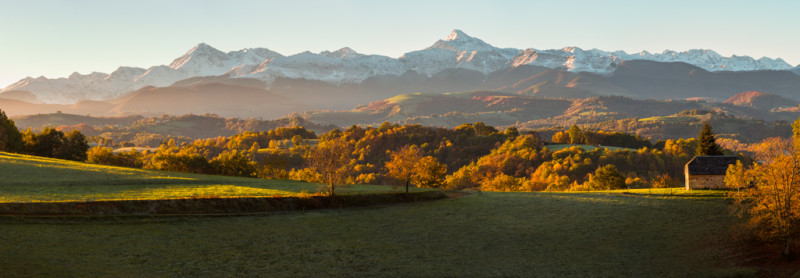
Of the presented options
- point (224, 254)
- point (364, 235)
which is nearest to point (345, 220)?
point (364, 235)

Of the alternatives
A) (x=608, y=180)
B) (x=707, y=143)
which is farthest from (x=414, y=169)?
(x=707, y=143)

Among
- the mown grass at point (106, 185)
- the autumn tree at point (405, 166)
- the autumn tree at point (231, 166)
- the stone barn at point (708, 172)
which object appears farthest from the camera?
the autumn tree at point (231, 166)

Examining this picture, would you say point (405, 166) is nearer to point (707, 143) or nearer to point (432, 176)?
point (432, 176)

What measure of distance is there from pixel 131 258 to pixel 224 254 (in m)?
6.94

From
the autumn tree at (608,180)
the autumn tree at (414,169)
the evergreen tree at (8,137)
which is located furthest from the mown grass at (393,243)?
the evergreen tree at (8,137)

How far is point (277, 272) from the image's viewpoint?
40.5 meters

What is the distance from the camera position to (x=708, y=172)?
252 ft

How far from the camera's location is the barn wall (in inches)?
2982

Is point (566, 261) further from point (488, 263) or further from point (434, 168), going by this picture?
point (434, 168)

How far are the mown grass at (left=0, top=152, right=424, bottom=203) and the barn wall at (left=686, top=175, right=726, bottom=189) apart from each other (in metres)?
43.3

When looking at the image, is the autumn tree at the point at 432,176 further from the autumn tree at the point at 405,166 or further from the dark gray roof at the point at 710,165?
the dark gray roof at the point at 710,165

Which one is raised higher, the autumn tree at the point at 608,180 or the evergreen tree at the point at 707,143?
the evergreen tree at the point at 707,143

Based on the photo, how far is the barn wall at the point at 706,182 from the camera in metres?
75.8

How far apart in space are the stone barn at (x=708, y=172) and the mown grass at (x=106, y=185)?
4349 cm
